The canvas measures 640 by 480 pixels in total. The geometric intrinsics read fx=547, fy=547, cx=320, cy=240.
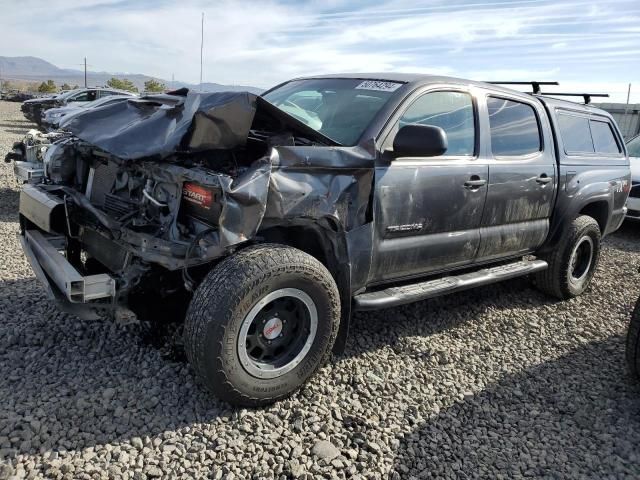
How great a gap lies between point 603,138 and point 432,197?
3.20m

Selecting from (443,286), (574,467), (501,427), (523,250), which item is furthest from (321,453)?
(523,250)

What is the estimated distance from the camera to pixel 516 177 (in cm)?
453

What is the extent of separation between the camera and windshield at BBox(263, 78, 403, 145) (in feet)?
12.2

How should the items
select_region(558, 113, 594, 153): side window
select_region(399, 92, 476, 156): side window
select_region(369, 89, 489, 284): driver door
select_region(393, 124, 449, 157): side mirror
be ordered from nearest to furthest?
select_region(393, 124, 449, 157): side mirror
select_region(369, 89, 489, 284): driver door
select_region(399, 92, 476, 156): side window
select_region(558, 113, 594, 153): side window

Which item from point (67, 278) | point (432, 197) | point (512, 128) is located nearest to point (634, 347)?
point (432, 197)

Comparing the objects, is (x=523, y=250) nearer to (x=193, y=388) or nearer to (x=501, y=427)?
(x=501, y=427)

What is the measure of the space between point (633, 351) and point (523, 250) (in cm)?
139

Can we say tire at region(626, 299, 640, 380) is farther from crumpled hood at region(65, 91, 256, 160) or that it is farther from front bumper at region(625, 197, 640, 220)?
front bumper at region(625, 197, 640, 220)

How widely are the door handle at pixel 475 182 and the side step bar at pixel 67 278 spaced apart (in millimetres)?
2571

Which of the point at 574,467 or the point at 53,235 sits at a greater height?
the point at 53,235

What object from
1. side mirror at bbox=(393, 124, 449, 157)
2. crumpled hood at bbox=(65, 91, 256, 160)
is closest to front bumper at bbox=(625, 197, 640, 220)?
side mirror at bbox=(393, 124, 449, 157)

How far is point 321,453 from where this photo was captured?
9.36 ft

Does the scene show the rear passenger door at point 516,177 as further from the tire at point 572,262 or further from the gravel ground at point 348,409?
the gravel ground at point 348,409

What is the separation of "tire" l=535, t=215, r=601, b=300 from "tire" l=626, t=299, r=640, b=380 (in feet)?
4.89
